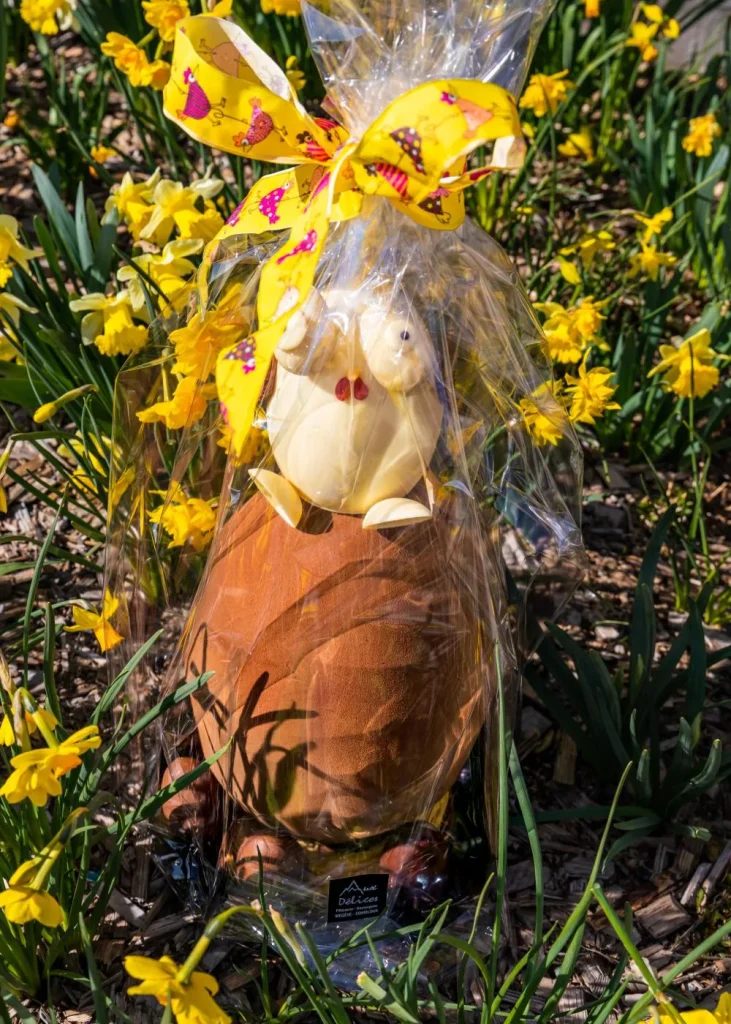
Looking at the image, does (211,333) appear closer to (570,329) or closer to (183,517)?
(183,517)

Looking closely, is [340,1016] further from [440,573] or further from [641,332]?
[641,332]

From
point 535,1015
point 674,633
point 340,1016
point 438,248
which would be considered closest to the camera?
point 340,1016

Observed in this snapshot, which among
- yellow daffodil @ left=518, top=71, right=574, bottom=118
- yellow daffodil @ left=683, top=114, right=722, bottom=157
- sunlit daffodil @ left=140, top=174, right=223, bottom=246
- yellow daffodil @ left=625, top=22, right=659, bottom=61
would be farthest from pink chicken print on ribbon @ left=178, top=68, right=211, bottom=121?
yellow daffodil @ left=625, top=22, right=659, bottom=61

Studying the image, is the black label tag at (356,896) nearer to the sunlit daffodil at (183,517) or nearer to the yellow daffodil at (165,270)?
the sunlit daffodil at (183,517)

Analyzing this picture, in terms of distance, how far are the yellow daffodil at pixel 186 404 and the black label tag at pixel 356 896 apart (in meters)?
0.68

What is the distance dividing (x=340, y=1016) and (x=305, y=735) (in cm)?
33

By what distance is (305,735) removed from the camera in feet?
4.27

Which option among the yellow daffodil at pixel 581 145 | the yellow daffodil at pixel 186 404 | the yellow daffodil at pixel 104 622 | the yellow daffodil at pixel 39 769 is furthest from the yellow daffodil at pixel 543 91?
the yellow daffodil at pixel 39 769

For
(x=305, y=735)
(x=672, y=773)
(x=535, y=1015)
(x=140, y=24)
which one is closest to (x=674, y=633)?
(x=672, y=773)

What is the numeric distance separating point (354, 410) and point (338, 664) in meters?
0.32

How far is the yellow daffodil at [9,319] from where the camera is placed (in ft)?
5.33

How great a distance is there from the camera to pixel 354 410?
1.20 metres

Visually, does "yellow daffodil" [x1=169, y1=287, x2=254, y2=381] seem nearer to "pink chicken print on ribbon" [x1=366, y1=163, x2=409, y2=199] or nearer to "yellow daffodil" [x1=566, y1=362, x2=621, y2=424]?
"pink chicken print on ribbon" [x1=366, y1=163, x2=409, y2=199]

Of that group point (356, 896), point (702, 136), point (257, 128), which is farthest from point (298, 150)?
point (702, 136)
